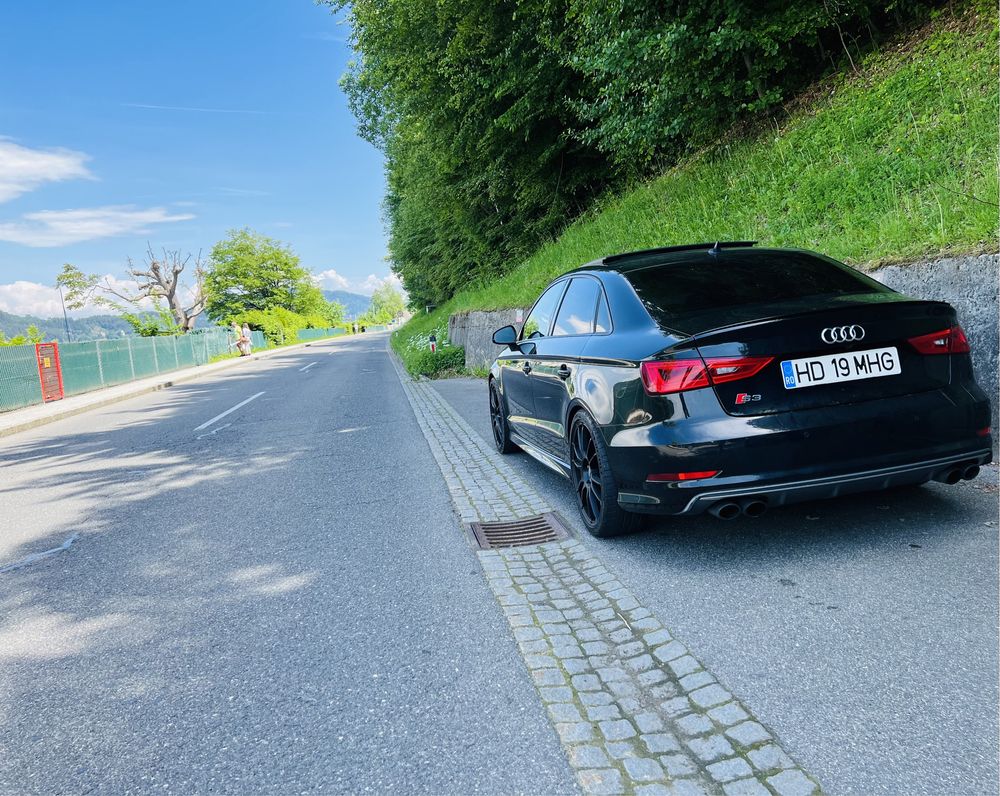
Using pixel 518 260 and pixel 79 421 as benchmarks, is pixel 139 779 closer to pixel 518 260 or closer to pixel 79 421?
pixel 79 421

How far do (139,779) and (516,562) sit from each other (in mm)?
2189

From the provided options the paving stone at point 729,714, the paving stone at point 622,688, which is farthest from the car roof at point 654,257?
the paving stone at point 729,714

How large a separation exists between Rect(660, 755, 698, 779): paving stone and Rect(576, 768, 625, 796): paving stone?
0.50 feet

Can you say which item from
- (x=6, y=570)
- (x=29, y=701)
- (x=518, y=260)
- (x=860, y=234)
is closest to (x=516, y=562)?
(x=29, y=701)

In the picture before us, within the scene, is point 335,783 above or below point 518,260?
below

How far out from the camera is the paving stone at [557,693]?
247 centimetres

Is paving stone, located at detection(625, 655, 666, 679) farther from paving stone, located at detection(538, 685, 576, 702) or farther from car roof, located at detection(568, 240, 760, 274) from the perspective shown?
car roof, located at detection(568, 240, 760, 274)

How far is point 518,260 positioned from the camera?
21.6 metres

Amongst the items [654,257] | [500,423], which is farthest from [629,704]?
[500,423]

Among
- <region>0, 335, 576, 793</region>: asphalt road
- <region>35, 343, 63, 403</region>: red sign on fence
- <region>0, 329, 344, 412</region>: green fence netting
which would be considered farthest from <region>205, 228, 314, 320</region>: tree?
<region>0, 335, 576, 793</region>: asphalt road

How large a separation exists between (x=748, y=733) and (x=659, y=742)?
0.93ft

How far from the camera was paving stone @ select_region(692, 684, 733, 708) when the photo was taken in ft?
7.72

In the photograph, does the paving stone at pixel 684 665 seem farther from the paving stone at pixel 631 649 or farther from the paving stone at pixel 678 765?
the paving stone at pixel 678 765

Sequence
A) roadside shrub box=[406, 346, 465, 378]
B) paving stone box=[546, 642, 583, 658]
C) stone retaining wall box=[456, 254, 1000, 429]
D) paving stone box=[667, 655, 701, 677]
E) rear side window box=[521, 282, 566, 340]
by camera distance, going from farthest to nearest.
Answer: roadside shrub box=[406, 346, 465, 378] < rear side window box=[521, 282, 566, 340] < stone retaining wall box=[456, 254, 1000, 429] < paving stone box=[546, 642, 583, 658] < paving stone box=[667, 655, 701, 677]
